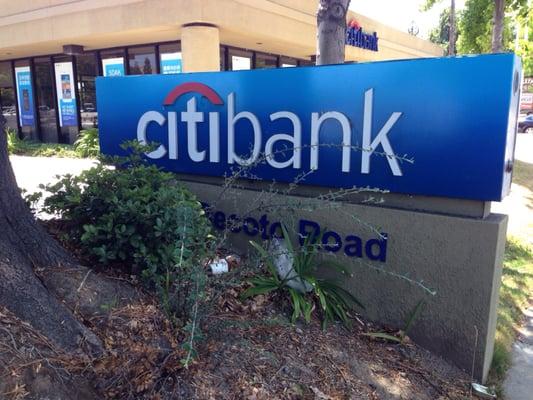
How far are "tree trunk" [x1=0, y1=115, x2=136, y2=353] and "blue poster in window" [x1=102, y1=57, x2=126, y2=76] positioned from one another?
1237 cm

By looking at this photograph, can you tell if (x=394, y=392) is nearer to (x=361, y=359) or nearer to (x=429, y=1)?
(x=361, y=359)

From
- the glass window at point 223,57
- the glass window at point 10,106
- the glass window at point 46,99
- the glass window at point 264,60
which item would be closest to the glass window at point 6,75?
the glass window at point 10,106

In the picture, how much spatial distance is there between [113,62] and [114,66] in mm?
128

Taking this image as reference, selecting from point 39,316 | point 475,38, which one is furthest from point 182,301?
point 475,38

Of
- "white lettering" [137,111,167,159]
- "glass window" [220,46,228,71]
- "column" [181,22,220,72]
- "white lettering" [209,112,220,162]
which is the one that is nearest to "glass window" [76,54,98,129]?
"glass window" [220,46,228,71]

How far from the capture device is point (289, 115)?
Result: 12.1 ft

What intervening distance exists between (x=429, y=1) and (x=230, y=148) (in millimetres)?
10878

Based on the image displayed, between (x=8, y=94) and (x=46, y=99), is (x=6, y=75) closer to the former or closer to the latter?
(x=8, y=94)

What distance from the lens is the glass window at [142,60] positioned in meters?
13.8

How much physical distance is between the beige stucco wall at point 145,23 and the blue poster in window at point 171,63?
1.42 ft

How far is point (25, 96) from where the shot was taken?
17.2 m

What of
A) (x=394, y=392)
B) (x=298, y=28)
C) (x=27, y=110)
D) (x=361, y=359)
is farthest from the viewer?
(x=27, y=110)

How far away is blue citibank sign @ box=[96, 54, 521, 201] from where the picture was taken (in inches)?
119

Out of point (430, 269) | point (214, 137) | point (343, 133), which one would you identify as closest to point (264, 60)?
point (214, 137)
